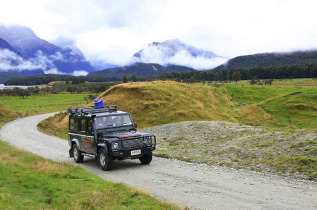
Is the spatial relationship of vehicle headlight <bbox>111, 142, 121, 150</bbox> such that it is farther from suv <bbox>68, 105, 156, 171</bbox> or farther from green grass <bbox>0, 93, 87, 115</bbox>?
green grass <bbox>0, 93, 87, 115</bbox>

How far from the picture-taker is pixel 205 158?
57.0 feet

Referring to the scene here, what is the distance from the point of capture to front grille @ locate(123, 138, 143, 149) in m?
14.9

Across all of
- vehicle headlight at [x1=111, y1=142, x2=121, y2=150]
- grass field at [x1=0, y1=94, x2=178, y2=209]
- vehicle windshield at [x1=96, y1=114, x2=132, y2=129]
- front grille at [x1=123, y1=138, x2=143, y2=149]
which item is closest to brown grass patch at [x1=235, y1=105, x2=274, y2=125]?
vehicle windshield at [x1=96, y1=114, x2=132, y2=129]

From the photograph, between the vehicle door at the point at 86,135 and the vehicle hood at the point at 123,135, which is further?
the vehicle door at the point at 86,135

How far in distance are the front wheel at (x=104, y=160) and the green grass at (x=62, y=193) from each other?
1912mm

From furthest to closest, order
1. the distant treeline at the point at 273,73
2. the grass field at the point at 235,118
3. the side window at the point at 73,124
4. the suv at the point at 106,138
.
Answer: the distant treeline at the point at 273,73
the side window at the point at 73,124
the grass field at the point at 235,118
the suv at the point at 106,138

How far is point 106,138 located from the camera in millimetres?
15320

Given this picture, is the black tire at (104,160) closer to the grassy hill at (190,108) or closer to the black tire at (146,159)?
the black tire at (146,159)

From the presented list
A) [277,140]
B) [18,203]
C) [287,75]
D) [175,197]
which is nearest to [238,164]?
[277,140]

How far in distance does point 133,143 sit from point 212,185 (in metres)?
4.99

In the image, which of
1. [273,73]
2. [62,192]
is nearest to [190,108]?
[62,192]

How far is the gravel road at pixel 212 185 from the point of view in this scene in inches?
370

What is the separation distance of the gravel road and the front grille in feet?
4.10

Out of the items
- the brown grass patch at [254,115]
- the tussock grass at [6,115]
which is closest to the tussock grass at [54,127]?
the tussock grass at [6,115]
